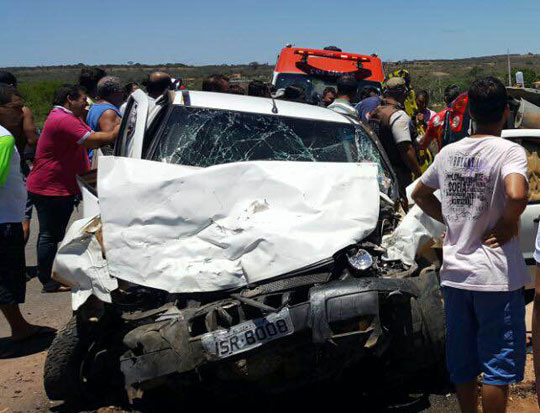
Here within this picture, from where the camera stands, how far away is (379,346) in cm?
352

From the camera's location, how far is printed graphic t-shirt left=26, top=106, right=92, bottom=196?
6.22m

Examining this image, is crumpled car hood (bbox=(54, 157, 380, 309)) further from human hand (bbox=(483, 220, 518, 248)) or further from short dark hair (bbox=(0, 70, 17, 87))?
short dark hair (bbox=(0, 70, 17, 87))

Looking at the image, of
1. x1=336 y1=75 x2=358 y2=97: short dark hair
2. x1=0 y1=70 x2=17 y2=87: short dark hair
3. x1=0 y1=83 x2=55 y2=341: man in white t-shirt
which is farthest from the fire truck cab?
x1=0 y1=83 x2=55 y2=341: man in white t-shirt

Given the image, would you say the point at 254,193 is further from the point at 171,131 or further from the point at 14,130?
the point at 14,130

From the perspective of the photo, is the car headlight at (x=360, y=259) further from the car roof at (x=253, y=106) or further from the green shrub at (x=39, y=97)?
the green shrub at (x=39, y=97)

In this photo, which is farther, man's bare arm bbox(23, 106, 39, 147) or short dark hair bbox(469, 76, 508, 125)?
man's bare arm bbox(23, 106, 39, 147)

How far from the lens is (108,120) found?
6676 mm

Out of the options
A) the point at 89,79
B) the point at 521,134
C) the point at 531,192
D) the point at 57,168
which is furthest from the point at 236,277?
the point at 89,79

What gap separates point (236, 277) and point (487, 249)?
1374mm

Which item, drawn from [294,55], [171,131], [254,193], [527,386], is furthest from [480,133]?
[294,55]

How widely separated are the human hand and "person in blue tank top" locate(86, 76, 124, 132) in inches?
176

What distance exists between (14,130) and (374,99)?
164 inches

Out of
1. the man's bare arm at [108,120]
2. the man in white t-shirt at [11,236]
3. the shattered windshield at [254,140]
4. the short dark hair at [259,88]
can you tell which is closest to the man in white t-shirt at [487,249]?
the shattered windshield at [254,140]

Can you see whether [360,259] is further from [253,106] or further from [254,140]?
[253,106]
